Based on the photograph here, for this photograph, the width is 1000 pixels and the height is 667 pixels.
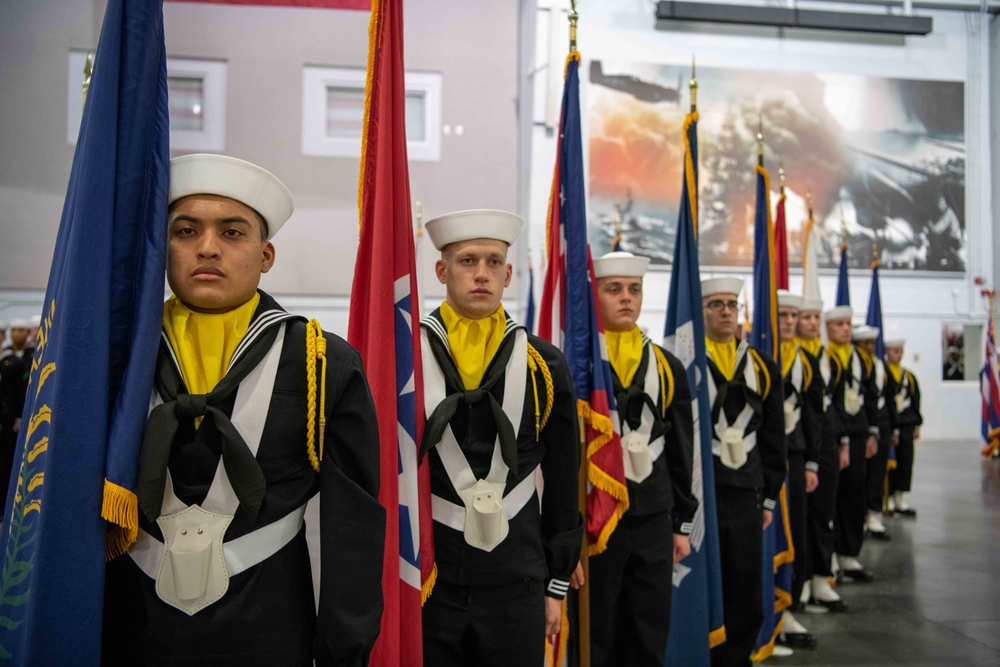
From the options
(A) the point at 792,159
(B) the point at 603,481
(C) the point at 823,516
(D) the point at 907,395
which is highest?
(A) the point at 792,159

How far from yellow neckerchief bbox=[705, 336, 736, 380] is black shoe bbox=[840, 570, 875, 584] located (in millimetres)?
3310

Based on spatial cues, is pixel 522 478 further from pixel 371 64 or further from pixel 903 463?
pixel 903 463

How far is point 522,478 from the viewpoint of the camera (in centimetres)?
240

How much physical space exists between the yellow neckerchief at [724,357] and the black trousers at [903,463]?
606 cm

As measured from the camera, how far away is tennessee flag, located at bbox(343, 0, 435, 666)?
2.17m

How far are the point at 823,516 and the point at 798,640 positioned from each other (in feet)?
4.48

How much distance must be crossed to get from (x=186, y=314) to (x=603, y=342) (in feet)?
6.72

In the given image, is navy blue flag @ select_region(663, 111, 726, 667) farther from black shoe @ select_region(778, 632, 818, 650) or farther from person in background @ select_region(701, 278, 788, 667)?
black shoe @ select_region(778, 632, 818, 650)

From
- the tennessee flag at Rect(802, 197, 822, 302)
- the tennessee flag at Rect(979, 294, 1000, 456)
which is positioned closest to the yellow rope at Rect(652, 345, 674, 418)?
the tennessee flag at Rect(802, 197, 822, 302)

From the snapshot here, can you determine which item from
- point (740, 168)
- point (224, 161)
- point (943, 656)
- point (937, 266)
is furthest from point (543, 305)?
point (937, 266)

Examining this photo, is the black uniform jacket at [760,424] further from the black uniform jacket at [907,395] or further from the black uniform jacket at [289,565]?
the black uniform jacket at [907,395]

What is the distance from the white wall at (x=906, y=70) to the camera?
13.6 m

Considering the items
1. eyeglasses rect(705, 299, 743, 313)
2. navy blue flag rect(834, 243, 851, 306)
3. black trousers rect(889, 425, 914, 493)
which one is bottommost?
black trousers rect(889, 425, 914, 493)

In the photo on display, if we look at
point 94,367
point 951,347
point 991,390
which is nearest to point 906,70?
point 951,347
